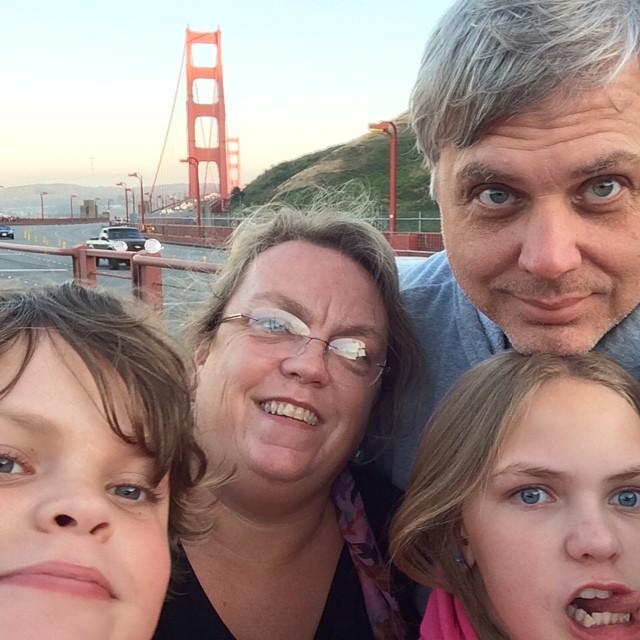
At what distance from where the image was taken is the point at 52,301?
133 cm

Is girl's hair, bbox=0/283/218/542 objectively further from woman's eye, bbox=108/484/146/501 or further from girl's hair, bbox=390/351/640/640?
girl's hair, bbox=390/351/640/640

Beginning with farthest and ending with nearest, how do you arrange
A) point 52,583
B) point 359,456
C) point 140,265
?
point 140,265, point 359,456, point 52,583

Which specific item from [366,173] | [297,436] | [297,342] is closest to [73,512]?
[297,436]

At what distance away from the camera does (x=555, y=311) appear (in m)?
1.40

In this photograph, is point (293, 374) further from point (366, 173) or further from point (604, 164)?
point (366, 173)

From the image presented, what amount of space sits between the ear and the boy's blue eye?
7.0 inches

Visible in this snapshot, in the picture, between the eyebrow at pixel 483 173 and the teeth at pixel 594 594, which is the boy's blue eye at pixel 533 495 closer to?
the teeth at pixel 594 594

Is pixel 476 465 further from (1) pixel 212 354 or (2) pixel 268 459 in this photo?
(1) pixel 212 354

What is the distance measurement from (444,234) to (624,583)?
0.75 meters

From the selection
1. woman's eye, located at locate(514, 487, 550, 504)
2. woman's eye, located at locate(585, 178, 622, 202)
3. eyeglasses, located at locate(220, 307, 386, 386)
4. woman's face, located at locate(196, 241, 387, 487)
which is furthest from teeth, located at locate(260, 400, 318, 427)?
woman's eye, located at locate(585, 178, 622, 202)

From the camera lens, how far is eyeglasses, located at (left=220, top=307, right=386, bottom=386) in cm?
181

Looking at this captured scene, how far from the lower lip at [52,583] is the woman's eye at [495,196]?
969 millimetres

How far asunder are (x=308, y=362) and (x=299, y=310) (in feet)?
0.47

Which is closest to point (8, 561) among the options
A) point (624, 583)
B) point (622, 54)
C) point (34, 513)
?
point (34, 513)
